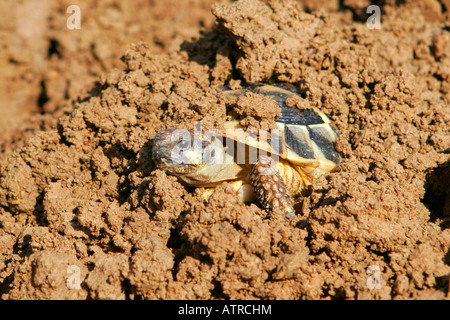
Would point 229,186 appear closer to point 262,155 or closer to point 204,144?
point 204,144

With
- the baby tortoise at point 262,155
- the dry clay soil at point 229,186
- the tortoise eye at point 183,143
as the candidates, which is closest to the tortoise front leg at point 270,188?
the baby tortoise at point 262,155

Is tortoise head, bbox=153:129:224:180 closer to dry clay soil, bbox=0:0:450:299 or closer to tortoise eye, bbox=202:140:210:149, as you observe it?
tortoise eye, bbox=202:140:210:149

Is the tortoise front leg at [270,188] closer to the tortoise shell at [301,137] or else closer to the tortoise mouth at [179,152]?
the tortoise shell at [301,137]

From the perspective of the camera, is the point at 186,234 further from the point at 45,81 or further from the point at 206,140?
the point at 45,81
